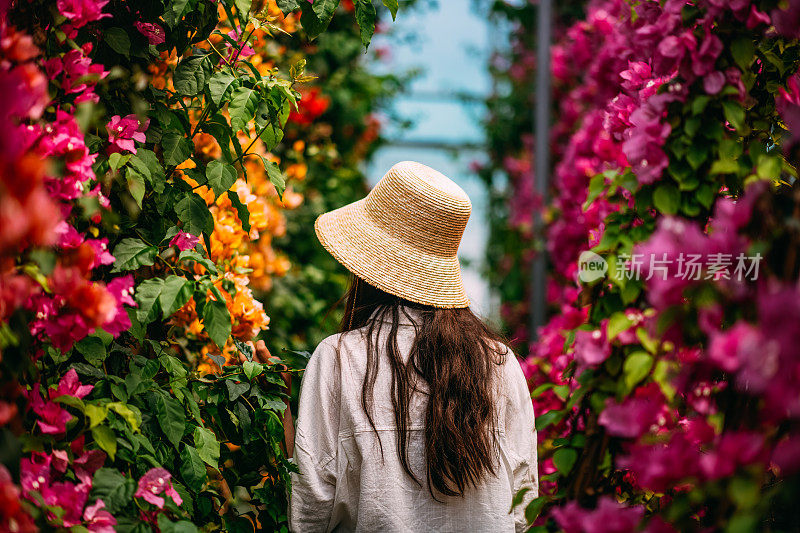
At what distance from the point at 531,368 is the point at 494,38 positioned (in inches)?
192

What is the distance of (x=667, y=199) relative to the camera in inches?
43.7

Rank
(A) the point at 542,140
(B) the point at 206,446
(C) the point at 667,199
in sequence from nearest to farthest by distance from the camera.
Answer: (C) the point at 667,199 < (B) the point at 206,446 < (A) the point at 542,140

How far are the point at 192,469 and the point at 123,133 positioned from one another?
0.65 meters

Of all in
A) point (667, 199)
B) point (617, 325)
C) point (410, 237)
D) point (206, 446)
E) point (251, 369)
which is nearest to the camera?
point (617, 325)

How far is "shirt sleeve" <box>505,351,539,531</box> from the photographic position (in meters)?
1.54

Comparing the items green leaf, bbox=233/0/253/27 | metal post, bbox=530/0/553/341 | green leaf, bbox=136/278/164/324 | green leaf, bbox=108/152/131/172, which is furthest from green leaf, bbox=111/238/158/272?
metal post, bbox=530/0/553/341

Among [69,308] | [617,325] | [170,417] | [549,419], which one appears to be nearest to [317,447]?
[170,417]

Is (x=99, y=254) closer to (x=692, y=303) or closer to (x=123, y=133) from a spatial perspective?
(x=123, y=133)

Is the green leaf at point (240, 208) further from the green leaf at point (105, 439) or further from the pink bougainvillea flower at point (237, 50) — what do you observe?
the green leaf at point (105, 439)

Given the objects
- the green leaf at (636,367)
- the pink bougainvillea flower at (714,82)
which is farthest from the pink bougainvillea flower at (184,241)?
the pink bougainvillea flower at (714,82)

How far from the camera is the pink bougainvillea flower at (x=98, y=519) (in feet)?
3.44

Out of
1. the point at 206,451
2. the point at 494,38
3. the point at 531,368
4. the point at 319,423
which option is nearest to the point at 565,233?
the point at 531,368

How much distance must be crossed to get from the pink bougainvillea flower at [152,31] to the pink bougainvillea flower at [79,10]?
0.79 ft

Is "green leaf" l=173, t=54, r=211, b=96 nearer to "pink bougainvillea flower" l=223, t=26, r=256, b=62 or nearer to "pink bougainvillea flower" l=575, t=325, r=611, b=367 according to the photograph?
"pink bougainvillea flower" l=223, t=26, r=256, b=62
